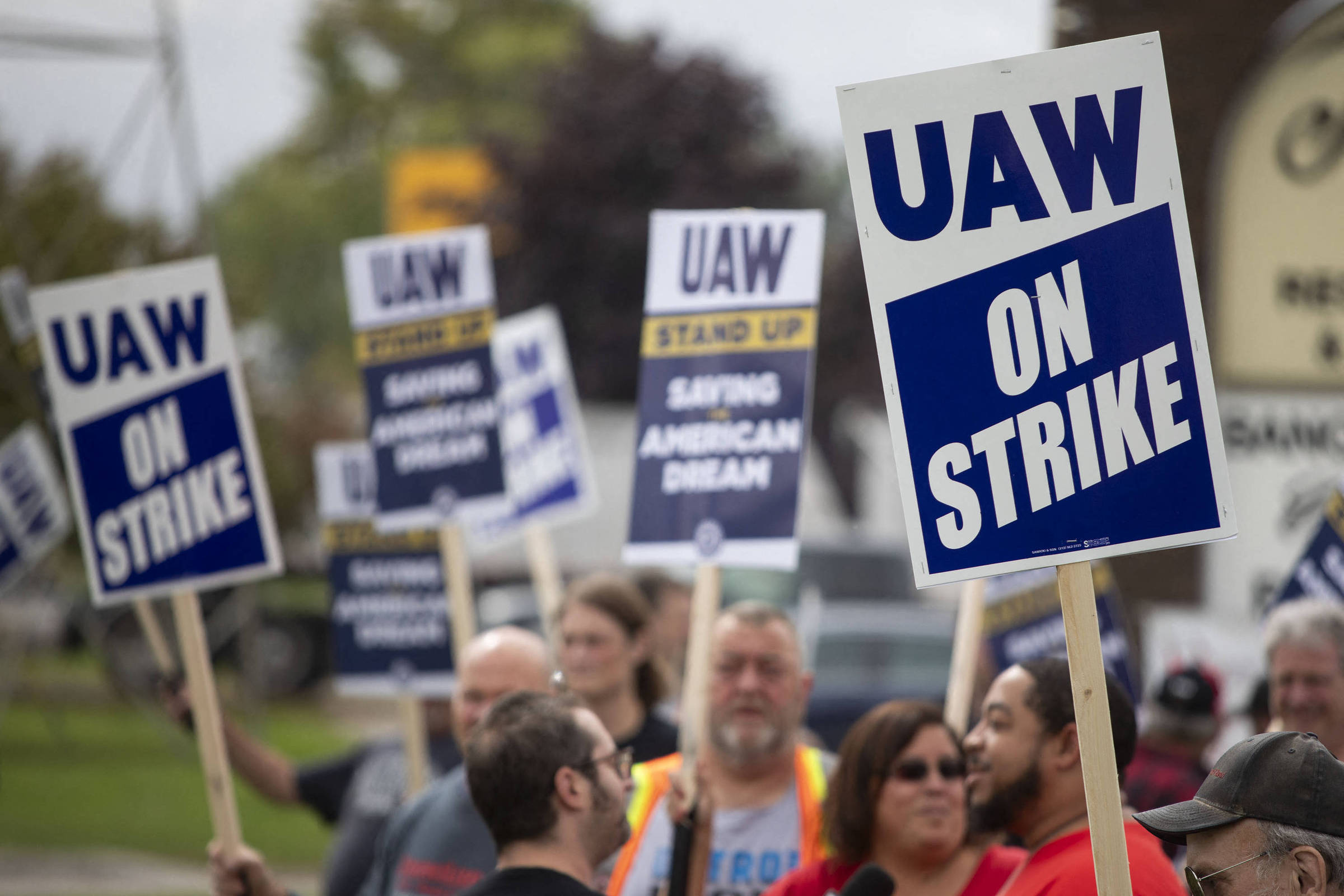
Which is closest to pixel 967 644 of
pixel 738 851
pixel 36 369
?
pixel 738 851

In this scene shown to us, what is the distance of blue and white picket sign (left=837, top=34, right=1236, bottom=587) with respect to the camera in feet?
9.11

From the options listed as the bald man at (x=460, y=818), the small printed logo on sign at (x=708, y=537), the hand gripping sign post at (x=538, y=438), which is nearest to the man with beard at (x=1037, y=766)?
the small printed logo on sign at (x=708, y=537)

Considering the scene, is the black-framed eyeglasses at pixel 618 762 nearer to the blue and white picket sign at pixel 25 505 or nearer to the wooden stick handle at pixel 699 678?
the wooden stick handle at pixel 699 678

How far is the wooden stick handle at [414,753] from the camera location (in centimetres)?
552

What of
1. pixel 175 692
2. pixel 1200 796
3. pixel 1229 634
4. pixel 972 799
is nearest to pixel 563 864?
pixel 972 799

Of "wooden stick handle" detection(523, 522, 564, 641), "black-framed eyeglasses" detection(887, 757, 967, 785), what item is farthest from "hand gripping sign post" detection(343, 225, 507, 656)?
"black-framed eyeglasses" detection(887, 757, 967, 785)

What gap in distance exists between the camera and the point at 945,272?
2.86 metres

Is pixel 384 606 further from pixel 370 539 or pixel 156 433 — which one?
pixel 156 433

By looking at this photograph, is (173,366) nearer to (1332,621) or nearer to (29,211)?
(1332,621)

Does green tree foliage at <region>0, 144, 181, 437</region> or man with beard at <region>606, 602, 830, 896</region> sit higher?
green tree foliage at <region>0, 144, 181, 437</region>

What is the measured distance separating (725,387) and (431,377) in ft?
5.78

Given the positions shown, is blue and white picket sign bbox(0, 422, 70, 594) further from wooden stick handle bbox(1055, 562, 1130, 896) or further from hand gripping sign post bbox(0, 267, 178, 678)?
wooden stick handle bbox(1055, 562, 1130, 896)

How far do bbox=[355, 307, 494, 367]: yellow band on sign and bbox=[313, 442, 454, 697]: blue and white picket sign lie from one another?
0.49 m

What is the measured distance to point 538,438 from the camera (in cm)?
715
